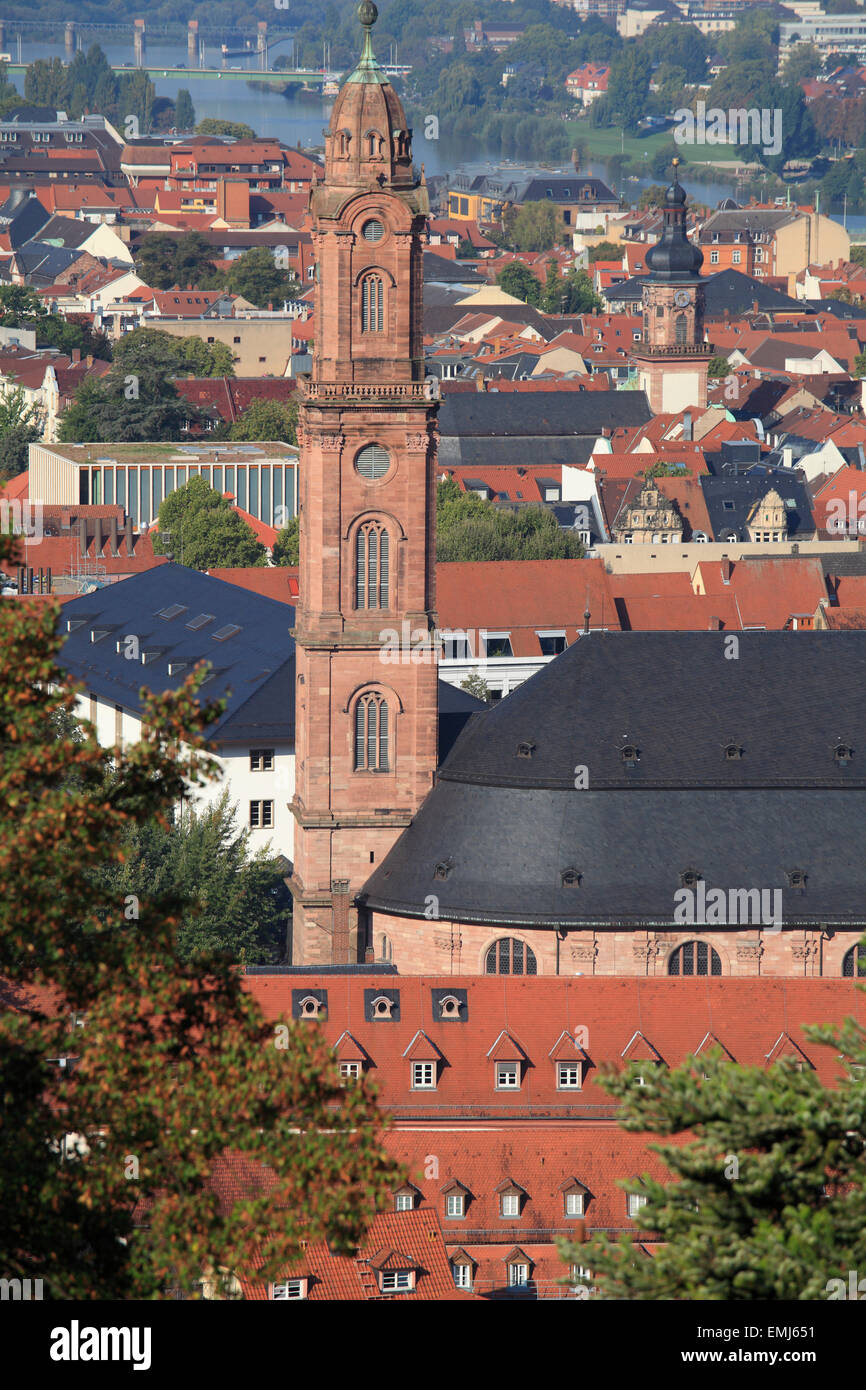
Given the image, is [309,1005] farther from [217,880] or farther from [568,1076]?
[217,880]

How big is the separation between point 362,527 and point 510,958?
994 cm

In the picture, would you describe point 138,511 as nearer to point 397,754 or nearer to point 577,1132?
point 397,754

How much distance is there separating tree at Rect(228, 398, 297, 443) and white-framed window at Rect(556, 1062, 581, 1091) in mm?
112369

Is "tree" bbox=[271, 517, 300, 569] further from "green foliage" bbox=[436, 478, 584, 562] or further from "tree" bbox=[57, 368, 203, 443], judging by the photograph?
"tree" bbox=[57, 368, 203, 443]

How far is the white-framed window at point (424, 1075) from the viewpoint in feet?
196

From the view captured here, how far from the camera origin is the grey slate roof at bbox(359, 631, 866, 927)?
216 feet

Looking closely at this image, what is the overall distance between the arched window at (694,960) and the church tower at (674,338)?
384ft

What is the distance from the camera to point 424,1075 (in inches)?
2349

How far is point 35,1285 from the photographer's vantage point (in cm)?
2869

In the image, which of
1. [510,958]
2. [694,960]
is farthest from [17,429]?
[694,960]

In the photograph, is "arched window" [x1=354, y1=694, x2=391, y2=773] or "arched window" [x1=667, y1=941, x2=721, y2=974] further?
"arched window" [x1=354, y1=694, x2=391, y2=773]

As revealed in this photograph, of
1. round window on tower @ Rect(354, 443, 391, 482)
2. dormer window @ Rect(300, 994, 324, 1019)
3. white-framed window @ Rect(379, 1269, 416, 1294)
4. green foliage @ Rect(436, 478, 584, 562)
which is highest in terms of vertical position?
green foliage @ Rect(436, 478, 584, 562)

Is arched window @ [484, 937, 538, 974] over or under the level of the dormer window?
over

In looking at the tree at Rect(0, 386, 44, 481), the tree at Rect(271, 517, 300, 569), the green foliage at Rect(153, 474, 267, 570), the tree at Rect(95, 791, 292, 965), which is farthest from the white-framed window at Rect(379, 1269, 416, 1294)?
the tree at Rect(0, 386, 44, 481)
